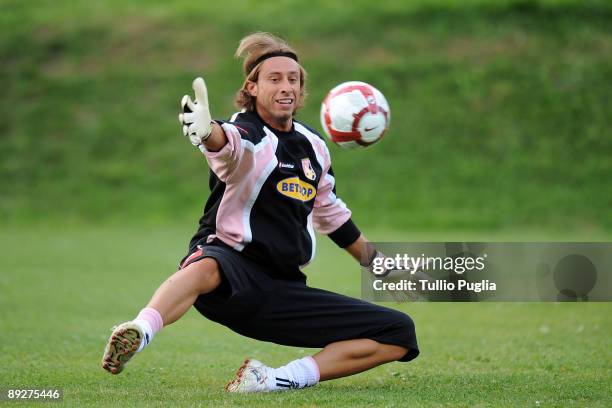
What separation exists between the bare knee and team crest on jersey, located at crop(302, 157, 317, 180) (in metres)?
0.84

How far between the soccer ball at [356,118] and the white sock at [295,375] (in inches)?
62.7

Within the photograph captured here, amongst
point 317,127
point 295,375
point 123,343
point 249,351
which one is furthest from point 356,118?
point 317,127

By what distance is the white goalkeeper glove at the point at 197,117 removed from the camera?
498 cm

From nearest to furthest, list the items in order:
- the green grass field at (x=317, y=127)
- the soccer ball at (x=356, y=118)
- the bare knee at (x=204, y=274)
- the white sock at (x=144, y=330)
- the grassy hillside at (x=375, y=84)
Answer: the white sock at (x=144, y=330)
the bare knee at (x=204, y=274)
the soccer ball at (x=356, y=118)
the green grass field at (x=317, y=127)
the grassy hillside at (x=375, y=84)

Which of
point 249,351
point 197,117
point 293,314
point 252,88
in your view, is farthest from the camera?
point 249,351

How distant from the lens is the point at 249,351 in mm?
8250

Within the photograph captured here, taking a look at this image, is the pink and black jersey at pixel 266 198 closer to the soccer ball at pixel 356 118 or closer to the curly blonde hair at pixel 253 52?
the curly blonde hair at pixel 253 52

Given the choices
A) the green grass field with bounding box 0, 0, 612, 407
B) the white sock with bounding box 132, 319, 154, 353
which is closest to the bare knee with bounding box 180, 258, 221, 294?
the white sock with bounding box 132, 319, 154, 353

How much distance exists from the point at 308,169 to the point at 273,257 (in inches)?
24.4

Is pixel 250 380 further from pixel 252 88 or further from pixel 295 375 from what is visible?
pixel 252 88

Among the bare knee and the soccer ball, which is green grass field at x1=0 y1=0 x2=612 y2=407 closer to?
the soccer ball

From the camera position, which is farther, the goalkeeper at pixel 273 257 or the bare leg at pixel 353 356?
the bare leg at pixel 353 356

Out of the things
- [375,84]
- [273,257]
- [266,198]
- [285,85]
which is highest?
[375,84]

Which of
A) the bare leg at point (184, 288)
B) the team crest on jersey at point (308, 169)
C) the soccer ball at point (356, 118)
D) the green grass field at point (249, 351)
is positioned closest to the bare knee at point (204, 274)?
the bare leg at point (184, 288)
